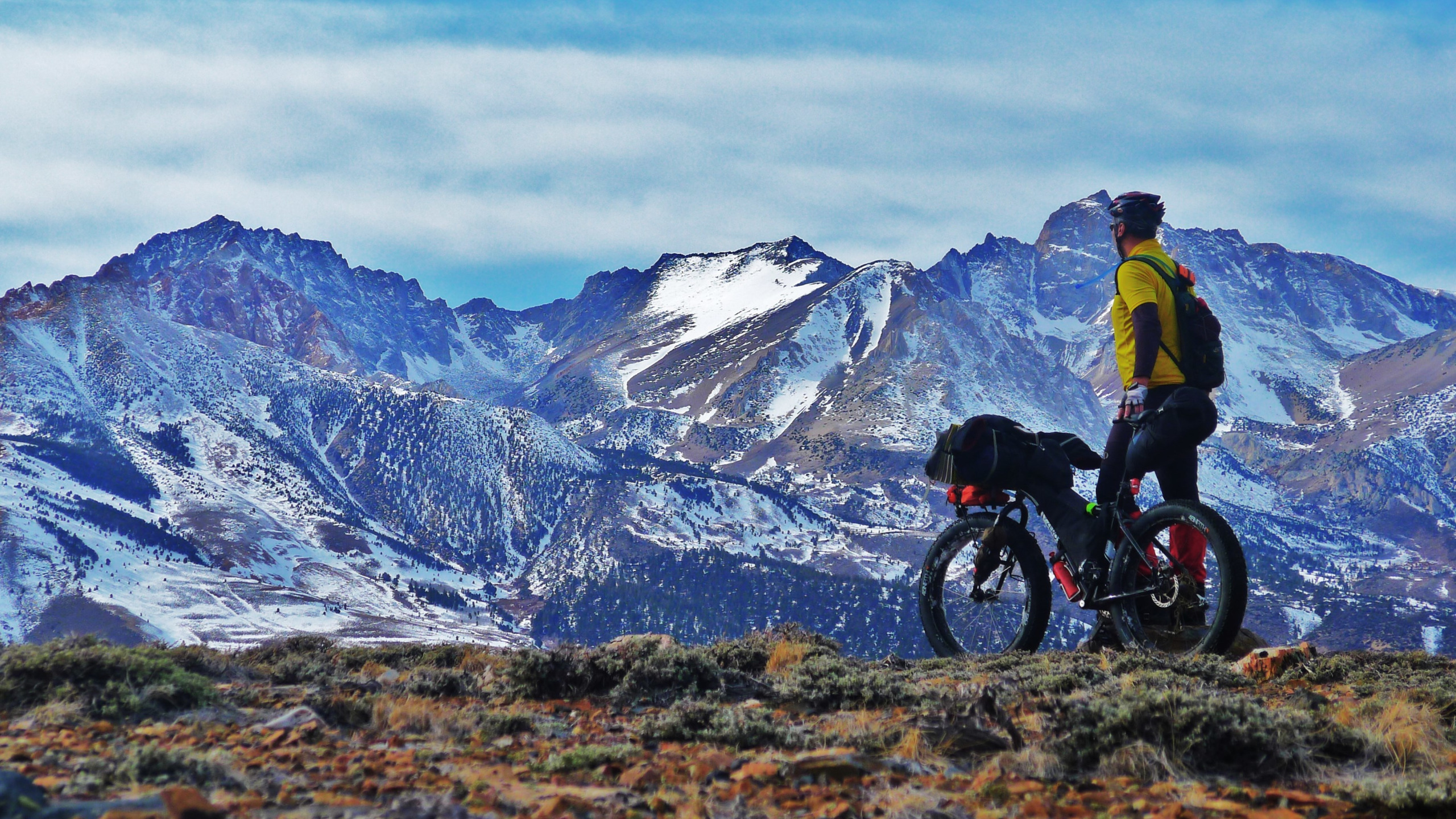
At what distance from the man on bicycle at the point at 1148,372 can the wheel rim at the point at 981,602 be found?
925 mm

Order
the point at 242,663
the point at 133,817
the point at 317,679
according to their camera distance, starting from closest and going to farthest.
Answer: the point at 133,817
the point at 317,679
the point at 242,663

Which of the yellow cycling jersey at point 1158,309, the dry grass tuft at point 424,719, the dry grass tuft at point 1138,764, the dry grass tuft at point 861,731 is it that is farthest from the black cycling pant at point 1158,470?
the dry grass tuft at point 424,719

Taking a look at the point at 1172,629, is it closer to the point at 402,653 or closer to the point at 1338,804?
the point at 1338,804

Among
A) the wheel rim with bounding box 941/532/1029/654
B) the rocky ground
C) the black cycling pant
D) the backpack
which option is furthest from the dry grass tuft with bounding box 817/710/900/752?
the backpack

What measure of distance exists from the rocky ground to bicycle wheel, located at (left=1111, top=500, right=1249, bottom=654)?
372 mm

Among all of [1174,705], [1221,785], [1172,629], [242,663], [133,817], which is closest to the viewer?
[133,817]

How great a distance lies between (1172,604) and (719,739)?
429 cm

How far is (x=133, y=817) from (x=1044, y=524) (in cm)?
881

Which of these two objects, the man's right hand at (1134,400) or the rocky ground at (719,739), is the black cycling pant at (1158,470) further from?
the rocky ground at (719,739)

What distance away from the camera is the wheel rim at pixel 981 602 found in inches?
425

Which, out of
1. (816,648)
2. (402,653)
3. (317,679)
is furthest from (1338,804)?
(402,653)

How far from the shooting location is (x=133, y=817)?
4.45 m

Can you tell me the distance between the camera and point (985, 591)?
36.6ft

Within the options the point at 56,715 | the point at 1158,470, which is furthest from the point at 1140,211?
the point at 56,715
